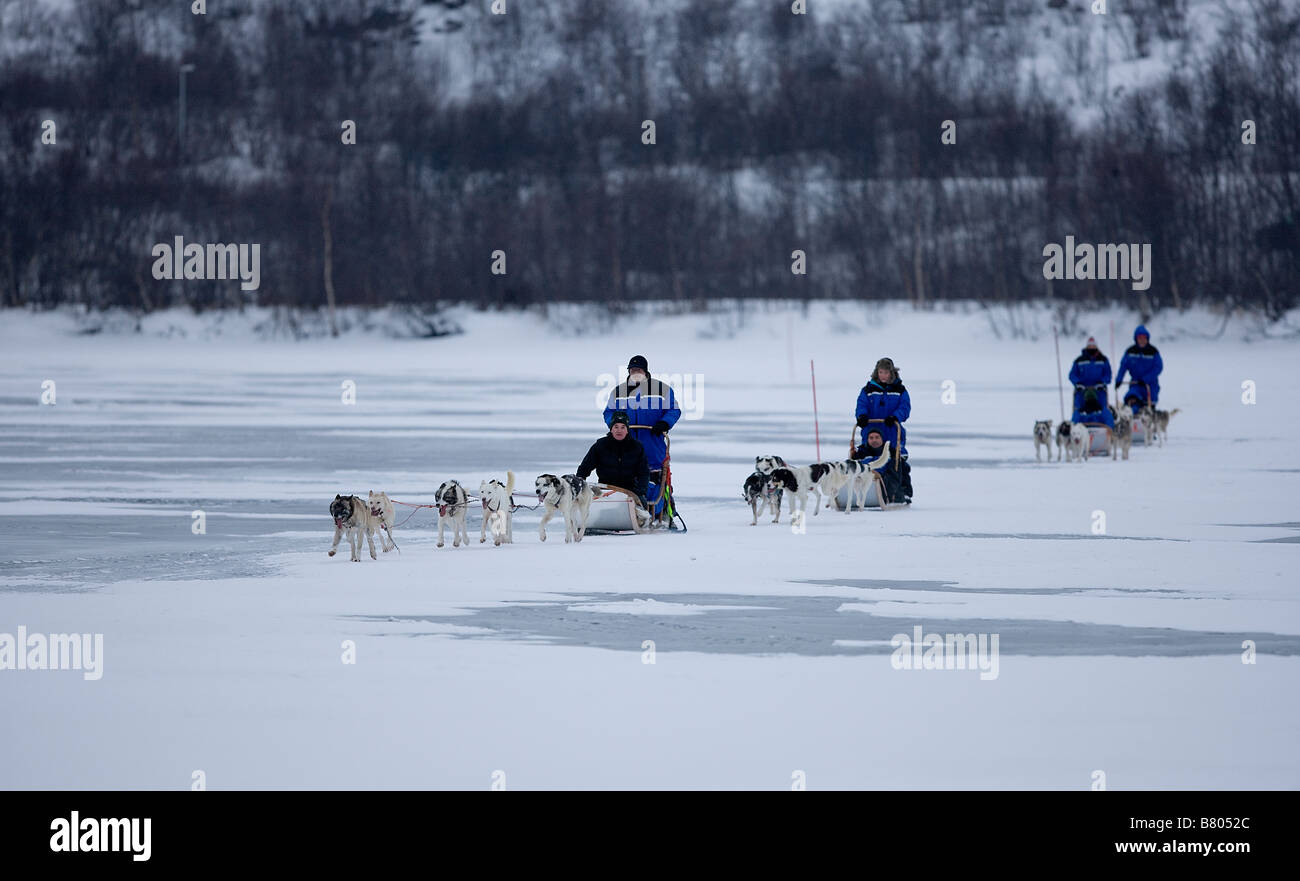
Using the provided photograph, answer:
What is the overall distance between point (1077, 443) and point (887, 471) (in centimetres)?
495

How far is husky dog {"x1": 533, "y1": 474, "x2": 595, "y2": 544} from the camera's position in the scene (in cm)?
1199

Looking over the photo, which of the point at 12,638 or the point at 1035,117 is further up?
the point at 1035,117

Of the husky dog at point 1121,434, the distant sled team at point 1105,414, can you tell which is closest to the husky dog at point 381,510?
the distant sled team at point 1105,414

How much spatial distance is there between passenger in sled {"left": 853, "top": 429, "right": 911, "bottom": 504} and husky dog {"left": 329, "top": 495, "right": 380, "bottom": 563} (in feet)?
15.5

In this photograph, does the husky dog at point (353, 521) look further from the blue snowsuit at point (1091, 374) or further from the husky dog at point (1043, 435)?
the blue snowsuit at point (1091, 374)

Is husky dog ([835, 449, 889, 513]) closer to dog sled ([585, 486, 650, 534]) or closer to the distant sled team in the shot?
dog sled ([585, 486, 650, 534])

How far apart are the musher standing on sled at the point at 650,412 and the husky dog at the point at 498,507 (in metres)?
1.39

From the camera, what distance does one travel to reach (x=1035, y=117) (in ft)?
182

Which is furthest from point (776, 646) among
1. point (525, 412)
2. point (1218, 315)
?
point (1218, 315)

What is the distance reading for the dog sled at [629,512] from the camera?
1290 centimetres

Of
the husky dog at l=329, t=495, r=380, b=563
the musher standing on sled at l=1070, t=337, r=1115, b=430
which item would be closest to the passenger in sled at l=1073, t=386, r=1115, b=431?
the musher standing on sled at l=1070, t=337, r=1115, b=430
